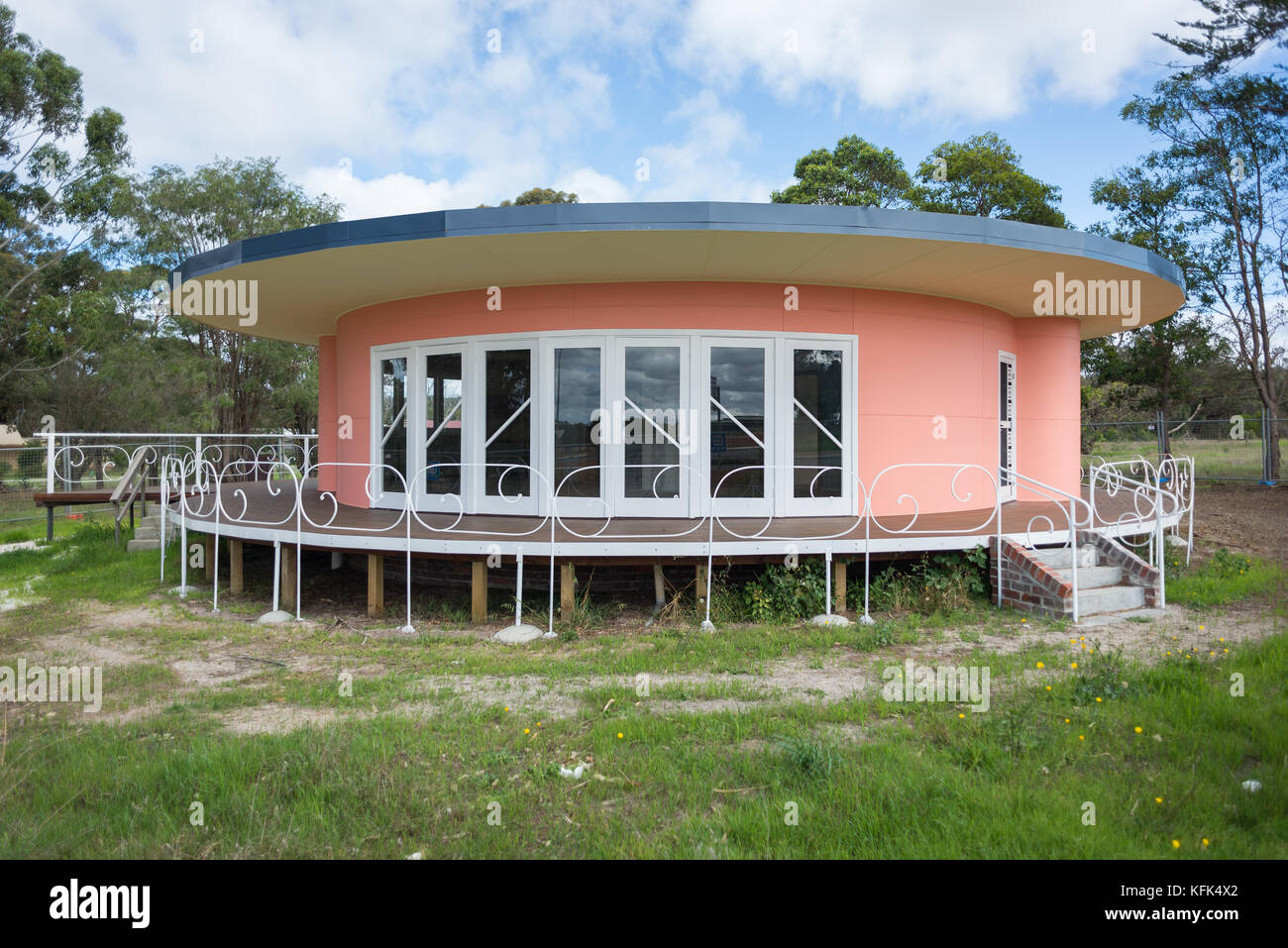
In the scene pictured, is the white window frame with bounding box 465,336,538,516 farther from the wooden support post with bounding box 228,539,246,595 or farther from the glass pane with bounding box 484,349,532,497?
the wooden support post with bounding box 228,539,246,595

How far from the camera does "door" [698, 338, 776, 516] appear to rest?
8445 mm

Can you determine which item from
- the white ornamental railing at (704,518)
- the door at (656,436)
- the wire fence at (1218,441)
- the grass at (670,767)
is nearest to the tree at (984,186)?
the wire fence at (1218,441)

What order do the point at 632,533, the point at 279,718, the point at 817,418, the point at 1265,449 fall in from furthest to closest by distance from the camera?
the point at 1265,449 < the point at 817,418 < the point at 632,533 < the point at 279,718

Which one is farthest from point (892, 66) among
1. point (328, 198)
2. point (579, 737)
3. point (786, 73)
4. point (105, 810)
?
point (105, 810)

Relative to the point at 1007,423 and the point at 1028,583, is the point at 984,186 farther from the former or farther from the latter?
the point at 1028,583

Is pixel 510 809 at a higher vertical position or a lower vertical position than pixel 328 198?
lower

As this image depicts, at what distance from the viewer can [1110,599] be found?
6750 millimetres

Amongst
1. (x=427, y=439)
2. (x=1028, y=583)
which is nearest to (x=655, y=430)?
(x=427, y=439)

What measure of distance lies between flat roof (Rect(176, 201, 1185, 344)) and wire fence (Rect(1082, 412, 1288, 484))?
11855 mm

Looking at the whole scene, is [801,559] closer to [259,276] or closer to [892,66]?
[259,276]

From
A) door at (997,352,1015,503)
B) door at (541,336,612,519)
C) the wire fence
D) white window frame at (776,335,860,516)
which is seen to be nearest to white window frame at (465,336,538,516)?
door at (541,336,612,519)

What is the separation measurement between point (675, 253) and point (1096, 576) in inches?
197
